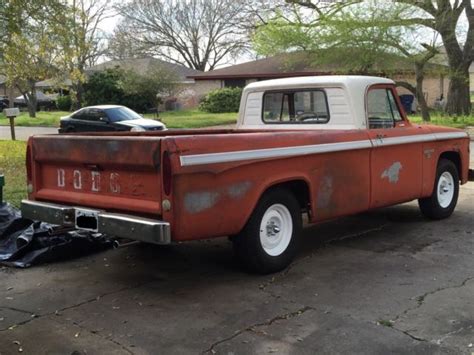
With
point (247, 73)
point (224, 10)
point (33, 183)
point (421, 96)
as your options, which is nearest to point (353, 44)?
point (421, 96)

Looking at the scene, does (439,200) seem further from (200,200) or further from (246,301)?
(200,200)

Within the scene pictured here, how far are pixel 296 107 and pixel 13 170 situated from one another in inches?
302

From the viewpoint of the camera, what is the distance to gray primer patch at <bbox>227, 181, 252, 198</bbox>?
5032 millimetres

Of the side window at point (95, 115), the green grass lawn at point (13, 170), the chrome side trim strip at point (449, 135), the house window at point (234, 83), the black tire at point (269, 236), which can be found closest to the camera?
the black tire at point (269, 236)

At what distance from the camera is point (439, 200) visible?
790cm

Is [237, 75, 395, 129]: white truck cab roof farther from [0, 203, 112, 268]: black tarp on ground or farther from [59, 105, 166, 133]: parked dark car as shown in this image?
[59, 105, 166, 133]: parked dark car

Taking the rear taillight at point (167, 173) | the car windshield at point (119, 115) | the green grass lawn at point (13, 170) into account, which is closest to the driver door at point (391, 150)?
the rear taillight at point (167, 173)

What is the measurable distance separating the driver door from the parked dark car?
13745 millimetres

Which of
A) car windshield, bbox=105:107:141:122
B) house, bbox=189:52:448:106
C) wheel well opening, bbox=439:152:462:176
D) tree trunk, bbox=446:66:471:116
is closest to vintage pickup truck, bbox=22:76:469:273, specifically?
wheel well opening, bbox=439:152:462:176

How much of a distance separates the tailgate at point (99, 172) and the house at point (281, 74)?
24429 millimetres

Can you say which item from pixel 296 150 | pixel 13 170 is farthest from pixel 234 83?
pixel 296 150

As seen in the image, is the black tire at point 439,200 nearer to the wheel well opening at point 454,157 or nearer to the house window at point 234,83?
the wheel well opening at point 454,157

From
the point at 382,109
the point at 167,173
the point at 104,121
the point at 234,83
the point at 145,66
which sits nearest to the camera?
the point at 167,173

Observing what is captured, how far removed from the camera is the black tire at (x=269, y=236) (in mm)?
5363
